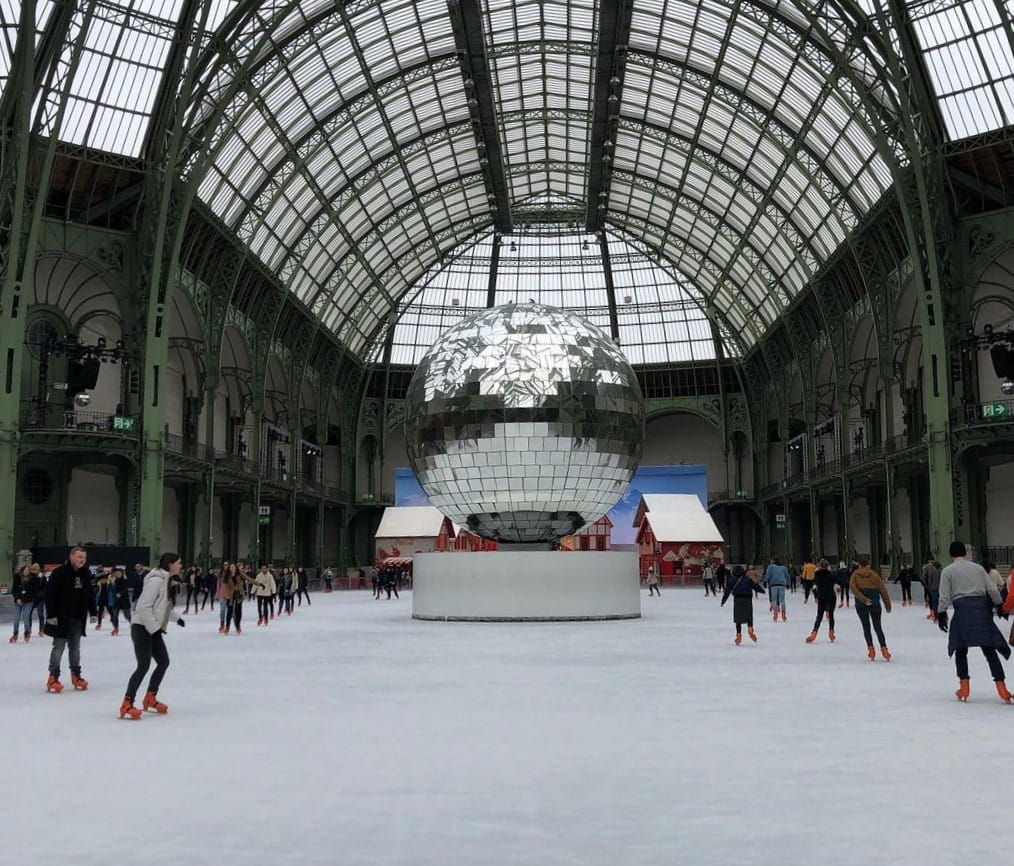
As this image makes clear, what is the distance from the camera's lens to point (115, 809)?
5.32 meters

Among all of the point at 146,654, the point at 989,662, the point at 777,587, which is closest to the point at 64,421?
the point at 777,587

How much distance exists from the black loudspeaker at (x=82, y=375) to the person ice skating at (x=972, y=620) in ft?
83.1

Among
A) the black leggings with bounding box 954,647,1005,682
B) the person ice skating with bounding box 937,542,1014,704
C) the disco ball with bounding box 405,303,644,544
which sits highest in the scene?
the disco ball with bounding box 405,303,644,544

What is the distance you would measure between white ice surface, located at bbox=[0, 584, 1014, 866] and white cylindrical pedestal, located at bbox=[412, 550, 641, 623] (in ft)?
28.0

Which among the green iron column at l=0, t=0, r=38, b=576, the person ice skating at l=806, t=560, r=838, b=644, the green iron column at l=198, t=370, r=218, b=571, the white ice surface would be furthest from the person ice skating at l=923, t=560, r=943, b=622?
the green iron column at l=198, t=370, r=218, b=571

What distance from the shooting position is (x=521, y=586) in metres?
21.7

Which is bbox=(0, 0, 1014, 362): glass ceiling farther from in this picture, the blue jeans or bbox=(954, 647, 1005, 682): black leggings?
bbox=(954, 647, 1005, 682): black leggings

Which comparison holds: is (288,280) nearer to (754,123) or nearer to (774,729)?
(754,123)

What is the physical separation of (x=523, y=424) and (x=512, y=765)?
13955mm

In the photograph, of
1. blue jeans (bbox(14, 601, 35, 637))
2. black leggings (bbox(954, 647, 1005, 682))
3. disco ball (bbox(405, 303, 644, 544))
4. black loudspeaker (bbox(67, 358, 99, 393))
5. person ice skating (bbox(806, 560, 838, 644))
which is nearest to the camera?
black leggings (bbox(954, 647, 1005, 682))

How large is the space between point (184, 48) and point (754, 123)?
69.0 feet

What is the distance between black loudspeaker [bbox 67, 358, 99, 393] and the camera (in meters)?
29.4

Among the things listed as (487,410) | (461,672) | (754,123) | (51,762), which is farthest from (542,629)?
(754,123)

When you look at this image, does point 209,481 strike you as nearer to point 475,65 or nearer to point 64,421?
point 64,421
